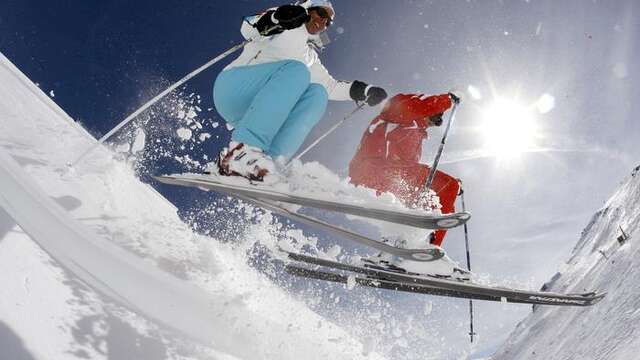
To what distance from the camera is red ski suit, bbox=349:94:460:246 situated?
4430mm

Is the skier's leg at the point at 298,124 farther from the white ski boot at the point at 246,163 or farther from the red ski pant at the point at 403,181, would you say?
the red ski pant at the point at 403,181

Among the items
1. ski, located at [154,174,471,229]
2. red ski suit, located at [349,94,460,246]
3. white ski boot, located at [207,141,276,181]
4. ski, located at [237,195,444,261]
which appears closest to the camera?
ski, located at [154,174,471,229]

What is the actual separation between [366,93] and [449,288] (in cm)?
201

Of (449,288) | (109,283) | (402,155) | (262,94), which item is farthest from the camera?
(109,283)

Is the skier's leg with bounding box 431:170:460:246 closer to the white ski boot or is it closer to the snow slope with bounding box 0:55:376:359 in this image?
the white ski boot

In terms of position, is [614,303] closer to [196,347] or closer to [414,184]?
[414,184]

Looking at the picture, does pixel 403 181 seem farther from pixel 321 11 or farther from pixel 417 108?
pixel 321 11

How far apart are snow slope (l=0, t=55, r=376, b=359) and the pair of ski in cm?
120

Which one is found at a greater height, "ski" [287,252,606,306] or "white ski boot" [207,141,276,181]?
"white ski boot" [207,141,276,181]

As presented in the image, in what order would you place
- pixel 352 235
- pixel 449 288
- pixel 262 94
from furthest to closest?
pixel 449 288, pixel 352 235, pixel 262 94

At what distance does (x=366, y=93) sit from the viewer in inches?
179

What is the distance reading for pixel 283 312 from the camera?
296 inches

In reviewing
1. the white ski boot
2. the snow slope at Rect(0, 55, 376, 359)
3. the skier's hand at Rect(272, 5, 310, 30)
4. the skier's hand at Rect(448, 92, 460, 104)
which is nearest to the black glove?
the skier's hand at Rect(448, 92, 460, 104)

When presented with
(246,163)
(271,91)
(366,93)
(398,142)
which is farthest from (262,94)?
(398,142)
